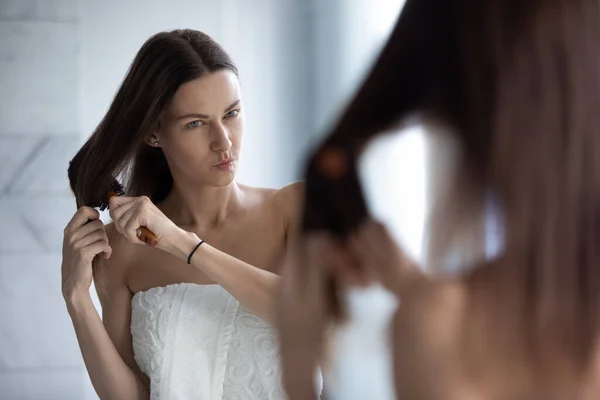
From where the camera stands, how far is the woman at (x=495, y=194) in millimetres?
245

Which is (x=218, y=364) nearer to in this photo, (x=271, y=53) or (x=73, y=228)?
(x=73, y=228)

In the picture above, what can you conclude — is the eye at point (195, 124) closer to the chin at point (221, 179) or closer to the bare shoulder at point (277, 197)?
the chin at point (221, 179)

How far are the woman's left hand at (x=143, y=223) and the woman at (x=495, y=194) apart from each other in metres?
0.80

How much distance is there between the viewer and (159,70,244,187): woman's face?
3.50 ft

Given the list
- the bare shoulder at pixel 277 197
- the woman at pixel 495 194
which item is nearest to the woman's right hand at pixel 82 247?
the bare shoulder at pixel 277 197

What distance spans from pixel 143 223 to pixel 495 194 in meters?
0.84

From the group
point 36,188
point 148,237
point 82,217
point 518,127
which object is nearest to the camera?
point 518,127

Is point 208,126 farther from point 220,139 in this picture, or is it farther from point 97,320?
point 97,320

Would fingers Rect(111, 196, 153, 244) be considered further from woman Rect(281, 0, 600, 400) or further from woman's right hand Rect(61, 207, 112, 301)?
woman Rect(281, 0, 600, 400)

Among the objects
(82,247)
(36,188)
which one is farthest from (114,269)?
(36,188)

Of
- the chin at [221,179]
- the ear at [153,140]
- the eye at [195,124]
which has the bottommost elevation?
the chin at [221,179]

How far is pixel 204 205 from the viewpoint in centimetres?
121

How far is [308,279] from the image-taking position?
27 centimetres

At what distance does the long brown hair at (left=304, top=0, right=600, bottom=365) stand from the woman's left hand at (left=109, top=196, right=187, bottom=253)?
800 millimetres
